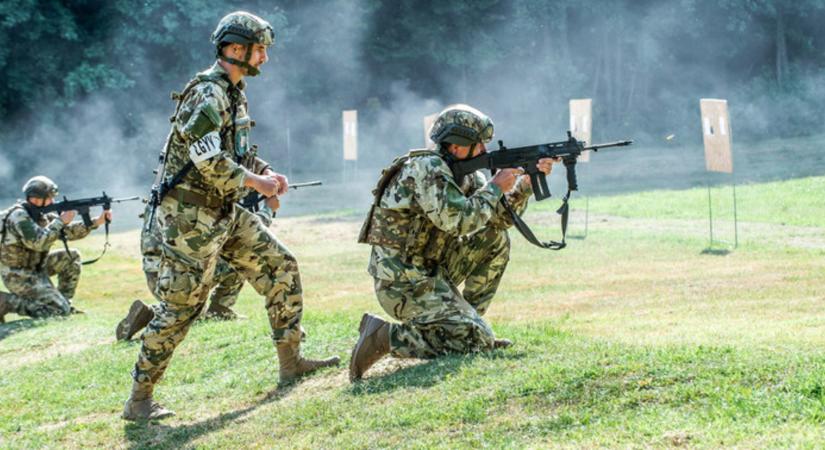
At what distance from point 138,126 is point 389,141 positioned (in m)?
8.50

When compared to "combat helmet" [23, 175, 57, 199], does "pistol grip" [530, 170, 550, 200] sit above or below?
below

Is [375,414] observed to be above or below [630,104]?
below

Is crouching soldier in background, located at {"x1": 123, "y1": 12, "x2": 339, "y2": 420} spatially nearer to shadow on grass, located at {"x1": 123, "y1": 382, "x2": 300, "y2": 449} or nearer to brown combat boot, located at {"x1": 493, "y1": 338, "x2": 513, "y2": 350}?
shadow on grass, located at {"x1": 123, "y1": 382, "x2": 300, "y2": 449}

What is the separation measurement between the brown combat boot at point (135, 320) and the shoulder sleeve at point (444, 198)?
4079 mm

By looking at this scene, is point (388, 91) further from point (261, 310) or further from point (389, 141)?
point (261, 310)

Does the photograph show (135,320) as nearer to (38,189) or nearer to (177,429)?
(177,429)

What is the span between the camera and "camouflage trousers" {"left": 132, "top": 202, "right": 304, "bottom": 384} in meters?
7.14

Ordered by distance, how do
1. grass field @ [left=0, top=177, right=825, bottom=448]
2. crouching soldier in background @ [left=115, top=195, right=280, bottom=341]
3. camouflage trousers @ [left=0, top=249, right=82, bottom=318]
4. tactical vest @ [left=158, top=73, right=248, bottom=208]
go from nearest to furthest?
1. grass field @ [left=0, top=177, right=825, bottom=448]
2. tactical vest @ [left=158, top=73, right=248, bottom=208]
3. crouching soldier in background @ [left=115, top=195, right=280, bottom=341]
4. camouflage trousers @ [left=0, top=249, right=82, bottom=318]

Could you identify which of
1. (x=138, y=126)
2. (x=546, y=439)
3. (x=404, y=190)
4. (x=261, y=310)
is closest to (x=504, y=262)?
(x=404, y=190)

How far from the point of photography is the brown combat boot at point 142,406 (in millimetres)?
7371

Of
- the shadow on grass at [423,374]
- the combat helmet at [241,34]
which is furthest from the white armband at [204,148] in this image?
the shadow on grass at [423,374]

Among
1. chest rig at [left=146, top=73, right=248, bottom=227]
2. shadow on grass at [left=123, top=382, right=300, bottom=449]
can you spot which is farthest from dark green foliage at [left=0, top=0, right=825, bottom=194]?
shadow on grass at [left=123, top=382, right=300, bottom=449]

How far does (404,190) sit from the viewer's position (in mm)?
7336

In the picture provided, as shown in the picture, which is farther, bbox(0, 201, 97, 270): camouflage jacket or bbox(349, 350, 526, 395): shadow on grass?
bbox(0, 201, 97, 270): camouflage jacket
